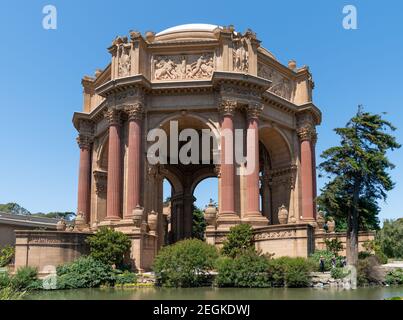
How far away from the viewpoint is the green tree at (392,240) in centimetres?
4472

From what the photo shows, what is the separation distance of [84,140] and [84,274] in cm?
1811

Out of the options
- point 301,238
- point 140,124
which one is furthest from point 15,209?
point 301,238

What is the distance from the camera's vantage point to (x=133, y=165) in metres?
30.3

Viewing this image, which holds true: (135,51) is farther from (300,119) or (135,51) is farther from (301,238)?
(301,238)

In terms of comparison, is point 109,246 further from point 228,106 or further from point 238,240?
point 228,106

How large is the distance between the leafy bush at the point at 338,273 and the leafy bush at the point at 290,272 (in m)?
1.05

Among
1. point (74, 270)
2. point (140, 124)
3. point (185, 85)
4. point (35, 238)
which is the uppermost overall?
point (185, 85)

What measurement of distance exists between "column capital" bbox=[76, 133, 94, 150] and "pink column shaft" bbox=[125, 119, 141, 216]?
9131mm

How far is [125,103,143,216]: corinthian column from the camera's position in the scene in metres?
29.8

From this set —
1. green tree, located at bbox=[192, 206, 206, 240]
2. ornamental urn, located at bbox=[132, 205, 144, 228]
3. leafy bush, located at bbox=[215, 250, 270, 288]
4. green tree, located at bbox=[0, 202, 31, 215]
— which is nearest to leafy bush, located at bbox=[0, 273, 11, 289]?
→ ornamental urn, located at bbox=[132, 205, 144, 228]

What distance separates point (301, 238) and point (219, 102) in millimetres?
11487

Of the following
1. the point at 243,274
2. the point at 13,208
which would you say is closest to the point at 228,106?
the point at 243,274

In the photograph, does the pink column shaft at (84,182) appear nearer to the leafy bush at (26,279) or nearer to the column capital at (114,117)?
the column capital at (114,117)

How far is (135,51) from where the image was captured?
3164 cm
